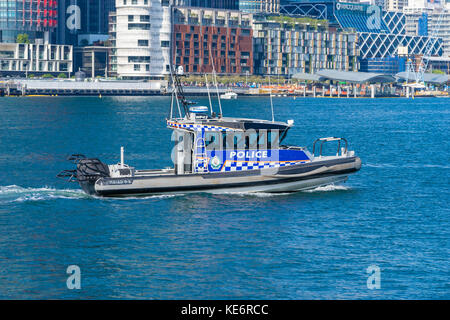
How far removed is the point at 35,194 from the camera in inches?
1734

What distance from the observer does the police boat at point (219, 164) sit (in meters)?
41.7

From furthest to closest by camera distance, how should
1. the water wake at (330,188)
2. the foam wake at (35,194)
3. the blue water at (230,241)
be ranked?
the water wake at (330,188)
the foam wake at (35,194)
the blue water at (230,241)

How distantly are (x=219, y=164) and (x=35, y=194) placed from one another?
9.98m

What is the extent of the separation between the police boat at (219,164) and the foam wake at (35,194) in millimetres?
1335
